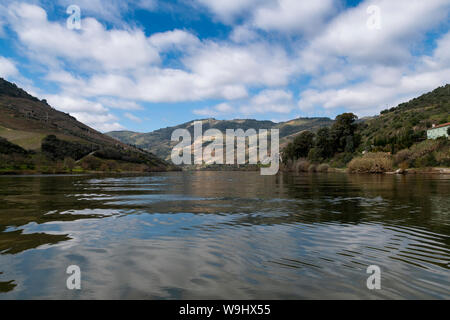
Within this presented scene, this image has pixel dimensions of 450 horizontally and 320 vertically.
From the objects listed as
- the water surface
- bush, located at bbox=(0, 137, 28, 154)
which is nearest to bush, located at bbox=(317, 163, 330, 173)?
the water surface

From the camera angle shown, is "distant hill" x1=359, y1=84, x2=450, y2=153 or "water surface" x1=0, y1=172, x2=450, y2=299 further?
"distant hill" x1=359, y1=84, x2=450, y2=153

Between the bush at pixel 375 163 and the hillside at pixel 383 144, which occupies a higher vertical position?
the hillside at pixel 383 144

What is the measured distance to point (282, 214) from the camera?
14.1 metres

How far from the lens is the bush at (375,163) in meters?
82.8

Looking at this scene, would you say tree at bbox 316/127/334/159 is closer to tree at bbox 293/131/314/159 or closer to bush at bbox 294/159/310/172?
bush at bbox 294/159/310/172

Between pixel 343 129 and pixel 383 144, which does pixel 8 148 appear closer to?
pixel 343 129

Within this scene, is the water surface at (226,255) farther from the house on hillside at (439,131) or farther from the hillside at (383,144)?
the house on hillside at (439,131)

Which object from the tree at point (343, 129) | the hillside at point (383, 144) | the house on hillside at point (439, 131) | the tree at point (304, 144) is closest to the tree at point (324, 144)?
the hillside at point (383, 144)

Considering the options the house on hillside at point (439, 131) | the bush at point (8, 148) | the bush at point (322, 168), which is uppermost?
the house on hillside at point (439, 131)

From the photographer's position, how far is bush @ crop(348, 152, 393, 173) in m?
82.8

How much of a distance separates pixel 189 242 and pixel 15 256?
14.9 feet

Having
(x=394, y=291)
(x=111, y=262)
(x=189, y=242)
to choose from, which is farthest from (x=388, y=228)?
(x=111, y=262)

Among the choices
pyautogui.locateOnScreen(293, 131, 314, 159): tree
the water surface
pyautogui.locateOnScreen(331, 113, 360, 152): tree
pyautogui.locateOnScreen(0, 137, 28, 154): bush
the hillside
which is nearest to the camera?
the water surface
